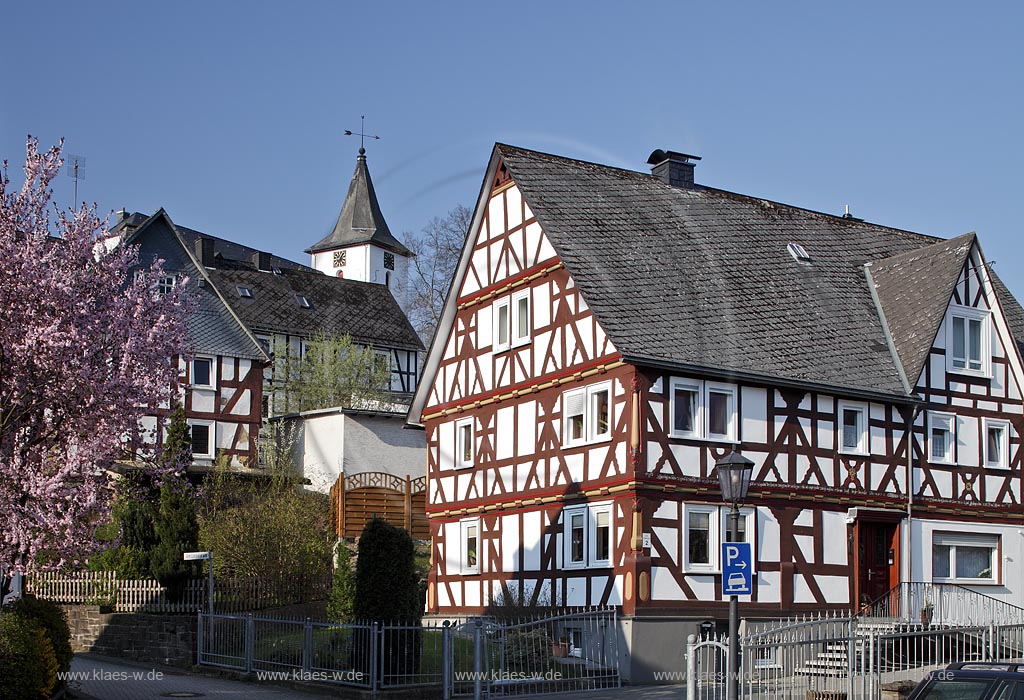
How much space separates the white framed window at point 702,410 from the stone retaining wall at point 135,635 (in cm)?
1079

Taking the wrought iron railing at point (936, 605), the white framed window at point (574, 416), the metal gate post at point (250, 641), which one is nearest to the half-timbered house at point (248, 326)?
the metal gate post at point (250, 641)

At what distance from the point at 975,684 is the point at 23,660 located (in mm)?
11948

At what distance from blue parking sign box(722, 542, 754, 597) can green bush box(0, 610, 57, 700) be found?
9.29 m

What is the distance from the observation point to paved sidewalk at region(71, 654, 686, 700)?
21.7m

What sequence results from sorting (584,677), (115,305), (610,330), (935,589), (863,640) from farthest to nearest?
(935,589)
(610,330)
(584,677)
(863,640)
(115,305)

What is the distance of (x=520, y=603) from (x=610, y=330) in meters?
6.76

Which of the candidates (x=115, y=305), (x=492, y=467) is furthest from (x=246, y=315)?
(x=115, y=305)

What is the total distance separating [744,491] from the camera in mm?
18156

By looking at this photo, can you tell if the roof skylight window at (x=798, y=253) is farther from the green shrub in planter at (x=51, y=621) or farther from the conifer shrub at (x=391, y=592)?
the green shrub in planter at (x=51, y=621)

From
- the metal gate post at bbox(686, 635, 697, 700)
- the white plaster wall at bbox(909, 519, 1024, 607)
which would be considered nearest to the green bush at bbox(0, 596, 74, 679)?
the metal gate post at bbox(686, 635, 697, 700)

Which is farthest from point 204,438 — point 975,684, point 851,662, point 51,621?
point 975,684

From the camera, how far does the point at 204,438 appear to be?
51.3 meters

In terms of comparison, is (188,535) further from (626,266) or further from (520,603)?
(626,266)

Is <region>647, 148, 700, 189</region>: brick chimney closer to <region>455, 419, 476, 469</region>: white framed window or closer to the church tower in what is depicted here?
<region>455, 419, 476, 469</region>: white framed window
